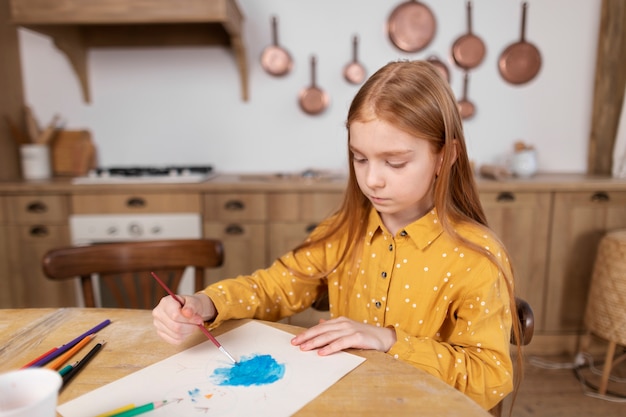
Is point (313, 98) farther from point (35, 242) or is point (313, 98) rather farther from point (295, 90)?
point (35, 242)

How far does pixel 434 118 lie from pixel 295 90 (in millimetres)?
1822

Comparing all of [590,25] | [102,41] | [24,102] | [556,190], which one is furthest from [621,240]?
[24,102]

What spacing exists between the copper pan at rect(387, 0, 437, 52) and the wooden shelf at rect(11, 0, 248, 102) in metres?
0.80

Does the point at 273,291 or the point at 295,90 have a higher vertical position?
the point at 295,90

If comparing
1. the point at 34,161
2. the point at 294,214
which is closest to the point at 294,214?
the point at 294,214

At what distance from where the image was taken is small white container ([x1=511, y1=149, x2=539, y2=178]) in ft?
7.73

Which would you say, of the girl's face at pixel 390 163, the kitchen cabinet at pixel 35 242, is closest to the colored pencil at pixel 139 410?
the girl's face at pixel 390 163

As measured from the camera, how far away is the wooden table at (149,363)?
0.55m

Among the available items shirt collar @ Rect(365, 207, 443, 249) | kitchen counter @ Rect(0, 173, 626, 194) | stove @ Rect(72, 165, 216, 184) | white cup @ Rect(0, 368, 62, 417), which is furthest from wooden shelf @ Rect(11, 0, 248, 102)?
white cup @ Rect(0, 368, 62, 417)

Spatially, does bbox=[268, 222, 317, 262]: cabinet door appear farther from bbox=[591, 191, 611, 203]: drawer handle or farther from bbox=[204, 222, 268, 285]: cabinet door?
bbox=[591, 191, 611, 203]: drawer handle

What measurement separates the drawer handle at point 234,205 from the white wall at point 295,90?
1.68 feet

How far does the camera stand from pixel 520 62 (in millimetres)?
2512

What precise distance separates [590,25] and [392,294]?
2348mm

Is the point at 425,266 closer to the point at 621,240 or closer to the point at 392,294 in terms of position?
the point at 392,294
